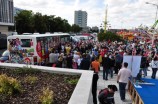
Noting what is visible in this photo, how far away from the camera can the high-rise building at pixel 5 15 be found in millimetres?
73500

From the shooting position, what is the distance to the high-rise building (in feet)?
241

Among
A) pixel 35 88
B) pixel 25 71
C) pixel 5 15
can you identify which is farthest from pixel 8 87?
pixel 5 15

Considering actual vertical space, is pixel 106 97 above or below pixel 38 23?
below

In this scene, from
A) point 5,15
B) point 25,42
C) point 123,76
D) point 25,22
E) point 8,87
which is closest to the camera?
point 8,87

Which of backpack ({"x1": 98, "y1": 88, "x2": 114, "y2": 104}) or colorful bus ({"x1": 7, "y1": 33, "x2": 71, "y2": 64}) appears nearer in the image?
backpack ({"x1": 98, "y1": 88, "x2": 114, "y2": 104})

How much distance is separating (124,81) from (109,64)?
380 cm

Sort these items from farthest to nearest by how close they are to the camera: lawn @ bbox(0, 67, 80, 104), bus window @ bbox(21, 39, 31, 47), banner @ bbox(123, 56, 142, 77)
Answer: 1. bus window @ bbox(21, 39, 31, 47)
2. banner @ bbox(123, 56, 142, 77)
3. lawn @ bbox(0, 67, 80, 104)

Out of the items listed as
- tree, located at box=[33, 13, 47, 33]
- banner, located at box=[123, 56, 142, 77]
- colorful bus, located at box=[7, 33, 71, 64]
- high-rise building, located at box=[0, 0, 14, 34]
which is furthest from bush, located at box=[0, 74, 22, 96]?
high-rise building, located at box=[0, 0, 14, 34]

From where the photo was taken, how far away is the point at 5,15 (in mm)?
76000

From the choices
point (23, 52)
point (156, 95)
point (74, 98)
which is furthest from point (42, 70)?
point (23, 52)

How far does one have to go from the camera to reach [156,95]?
8.05 m

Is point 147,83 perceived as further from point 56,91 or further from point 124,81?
point 56,91

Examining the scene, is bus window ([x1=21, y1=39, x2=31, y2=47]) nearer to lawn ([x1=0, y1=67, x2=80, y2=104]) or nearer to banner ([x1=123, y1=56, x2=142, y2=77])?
banner ([x1=123, y1=56, x2=142, y2=77])

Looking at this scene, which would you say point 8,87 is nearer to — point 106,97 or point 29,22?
point 106,97
